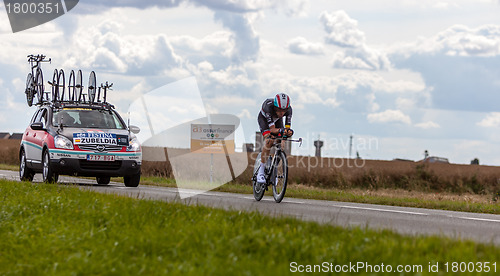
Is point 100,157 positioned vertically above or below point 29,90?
below

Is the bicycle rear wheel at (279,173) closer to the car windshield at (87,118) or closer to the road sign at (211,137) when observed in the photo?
the car windshield at (87,118)

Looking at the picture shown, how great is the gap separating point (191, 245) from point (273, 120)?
6.67 metres

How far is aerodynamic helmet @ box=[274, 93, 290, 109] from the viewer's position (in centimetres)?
1289

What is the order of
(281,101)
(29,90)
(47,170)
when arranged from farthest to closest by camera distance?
1. (29,90)
2. (47,170)
3. (281,101)

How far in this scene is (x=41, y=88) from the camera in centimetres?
2434

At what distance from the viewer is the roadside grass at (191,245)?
6090 millimetres

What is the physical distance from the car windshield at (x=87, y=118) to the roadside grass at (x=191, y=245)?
8.16 meters

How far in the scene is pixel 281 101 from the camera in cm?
1290

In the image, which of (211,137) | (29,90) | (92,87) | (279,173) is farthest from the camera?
(211,137)

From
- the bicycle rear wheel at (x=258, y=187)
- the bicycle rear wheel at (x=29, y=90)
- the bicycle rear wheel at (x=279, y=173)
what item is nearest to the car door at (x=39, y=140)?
the bicycle rear wheel at (x=258, y=187)

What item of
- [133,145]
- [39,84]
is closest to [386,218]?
[133,145]

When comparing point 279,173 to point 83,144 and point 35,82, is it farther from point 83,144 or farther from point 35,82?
point 35,82

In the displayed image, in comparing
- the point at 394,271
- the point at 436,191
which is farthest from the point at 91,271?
the point at 436,191

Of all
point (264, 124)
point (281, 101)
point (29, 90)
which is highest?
point (29, 90)
